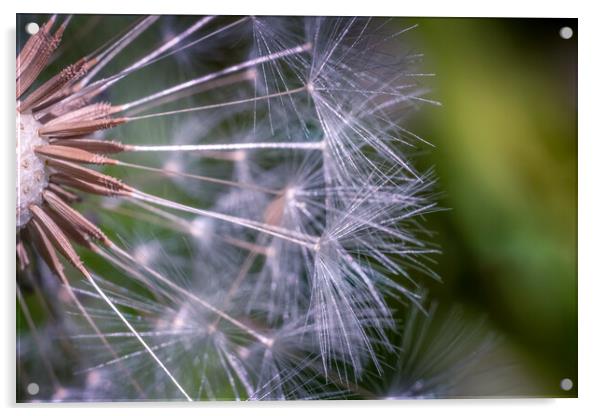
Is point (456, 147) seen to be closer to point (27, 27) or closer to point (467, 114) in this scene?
point (467, 114)

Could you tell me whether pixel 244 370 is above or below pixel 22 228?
below

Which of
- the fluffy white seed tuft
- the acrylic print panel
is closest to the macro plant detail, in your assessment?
the acrylic print panel

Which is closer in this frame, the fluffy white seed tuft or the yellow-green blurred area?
the fluffy white seed tuft

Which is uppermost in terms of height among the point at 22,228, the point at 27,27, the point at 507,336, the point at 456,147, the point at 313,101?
the point at 27,27

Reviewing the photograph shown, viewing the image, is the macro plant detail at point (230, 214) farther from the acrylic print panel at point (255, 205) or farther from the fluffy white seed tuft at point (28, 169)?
the fluffy white seed tuft at point (28, 169)

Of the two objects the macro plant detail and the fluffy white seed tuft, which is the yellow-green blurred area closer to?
the macro plant detail

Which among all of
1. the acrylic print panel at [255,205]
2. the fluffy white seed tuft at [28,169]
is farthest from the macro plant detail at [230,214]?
the fluffy white seed tuft at [28,169]

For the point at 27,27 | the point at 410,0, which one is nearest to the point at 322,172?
the point at 410,0
